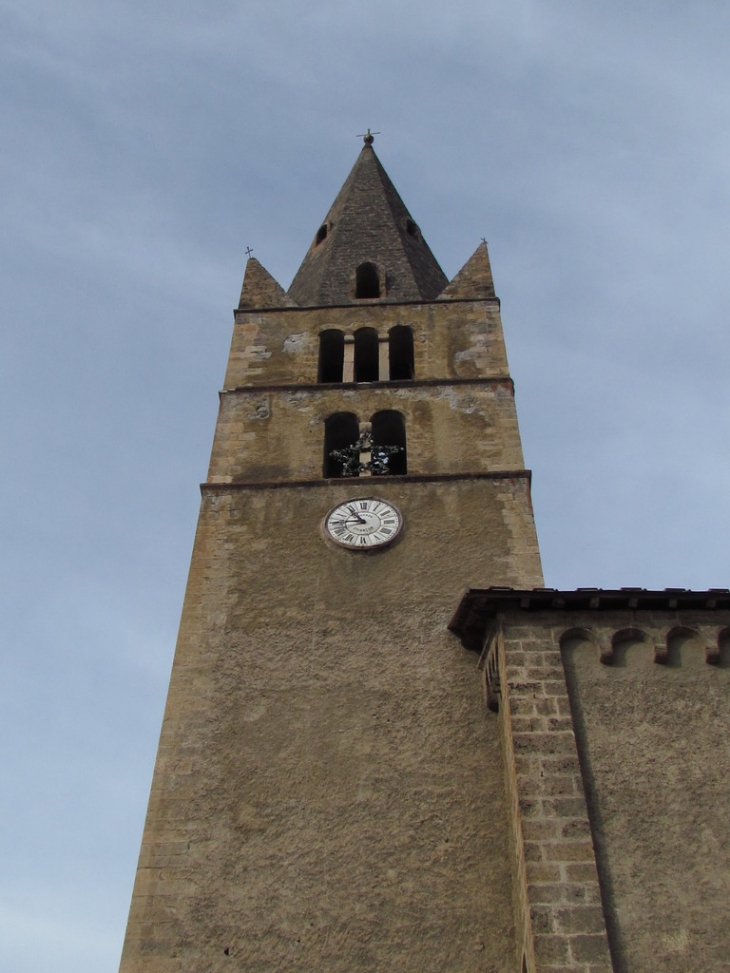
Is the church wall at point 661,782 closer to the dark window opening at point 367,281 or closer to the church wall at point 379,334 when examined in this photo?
the church wall at point 379,334

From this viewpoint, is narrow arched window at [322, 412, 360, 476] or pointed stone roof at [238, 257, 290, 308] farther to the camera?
pointed stone roof at [238, 257, 290, 308]

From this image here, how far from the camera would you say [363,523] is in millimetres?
14500

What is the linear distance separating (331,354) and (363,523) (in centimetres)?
567

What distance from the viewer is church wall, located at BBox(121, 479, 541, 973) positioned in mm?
10062

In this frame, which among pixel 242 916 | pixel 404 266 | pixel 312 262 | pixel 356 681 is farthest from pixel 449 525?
pixel 312 262

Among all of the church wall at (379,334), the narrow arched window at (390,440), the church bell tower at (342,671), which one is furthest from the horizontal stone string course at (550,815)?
the church wall at (379,334)

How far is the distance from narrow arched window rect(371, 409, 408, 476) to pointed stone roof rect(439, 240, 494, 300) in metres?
3.76

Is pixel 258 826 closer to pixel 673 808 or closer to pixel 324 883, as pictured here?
pixel 324 883

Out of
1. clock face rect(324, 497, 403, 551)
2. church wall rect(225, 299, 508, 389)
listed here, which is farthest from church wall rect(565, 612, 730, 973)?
church wall rect(225, 299, 508, 389)

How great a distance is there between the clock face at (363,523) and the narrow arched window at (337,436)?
1.45 metres

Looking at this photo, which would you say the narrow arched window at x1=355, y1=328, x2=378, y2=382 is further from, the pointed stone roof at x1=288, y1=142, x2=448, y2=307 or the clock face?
the clock face

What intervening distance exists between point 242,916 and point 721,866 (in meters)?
4.41

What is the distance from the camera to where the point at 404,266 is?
21625mm

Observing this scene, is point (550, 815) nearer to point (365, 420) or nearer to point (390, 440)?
point (365, 420)
